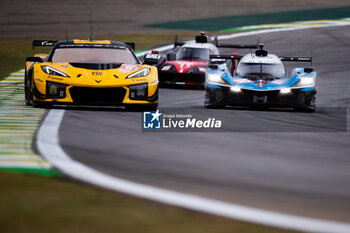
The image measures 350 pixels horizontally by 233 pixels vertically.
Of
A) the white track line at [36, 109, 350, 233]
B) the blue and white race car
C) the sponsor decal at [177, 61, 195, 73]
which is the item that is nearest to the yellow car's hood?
the blue and white race car

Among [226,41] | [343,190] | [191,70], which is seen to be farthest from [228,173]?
[226,41]

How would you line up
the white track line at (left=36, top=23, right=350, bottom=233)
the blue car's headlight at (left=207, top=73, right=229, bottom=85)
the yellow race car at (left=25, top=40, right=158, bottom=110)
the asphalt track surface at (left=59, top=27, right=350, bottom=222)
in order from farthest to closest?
1. the blue car's headlight at (left=207, top=73, right=229, bottom=85)
2. the yellow race car at (left=25, top=40, right=158, bottom=110)
3. the asphalt track surface at (left=59, top=27, right=350, bottom=222)
4. the white track line at (left=36, top=23, right=350, bottom=233)

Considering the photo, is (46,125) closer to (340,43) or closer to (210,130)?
(210,130)

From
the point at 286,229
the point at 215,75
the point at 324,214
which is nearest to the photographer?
the point at 286,229

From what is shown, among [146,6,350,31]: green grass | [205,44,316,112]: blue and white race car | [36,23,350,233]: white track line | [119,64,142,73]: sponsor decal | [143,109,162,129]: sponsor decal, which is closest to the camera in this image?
[36,23,350,233]: white track line

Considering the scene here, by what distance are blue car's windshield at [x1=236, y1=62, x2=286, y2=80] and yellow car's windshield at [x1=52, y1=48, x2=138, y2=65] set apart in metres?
2.28

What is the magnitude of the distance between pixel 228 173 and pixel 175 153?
1.07 meters

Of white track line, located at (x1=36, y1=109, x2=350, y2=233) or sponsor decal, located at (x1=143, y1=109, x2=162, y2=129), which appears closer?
white track line, located at (x1=36, y1=109, x2=350, y2=233)

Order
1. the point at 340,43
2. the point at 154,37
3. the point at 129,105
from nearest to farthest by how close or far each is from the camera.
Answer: the point at 129,105 < the point at 340,43 < the point at 154,37

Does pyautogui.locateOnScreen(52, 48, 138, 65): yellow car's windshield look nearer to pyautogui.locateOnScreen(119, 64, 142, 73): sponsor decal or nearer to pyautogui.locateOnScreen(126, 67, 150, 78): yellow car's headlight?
pyautogui.locateOnScreen(119, 64, 142, 73): sponsor decal

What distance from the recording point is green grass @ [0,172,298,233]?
176 inches

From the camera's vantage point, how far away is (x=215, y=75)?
13.1 m

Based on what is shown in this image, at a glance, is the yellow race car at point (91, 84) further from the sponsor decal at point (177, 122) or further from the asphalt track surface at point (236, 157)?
the sponsor decal at point (177, 122)

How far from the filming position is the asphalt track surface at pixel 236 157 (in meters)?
5.60
